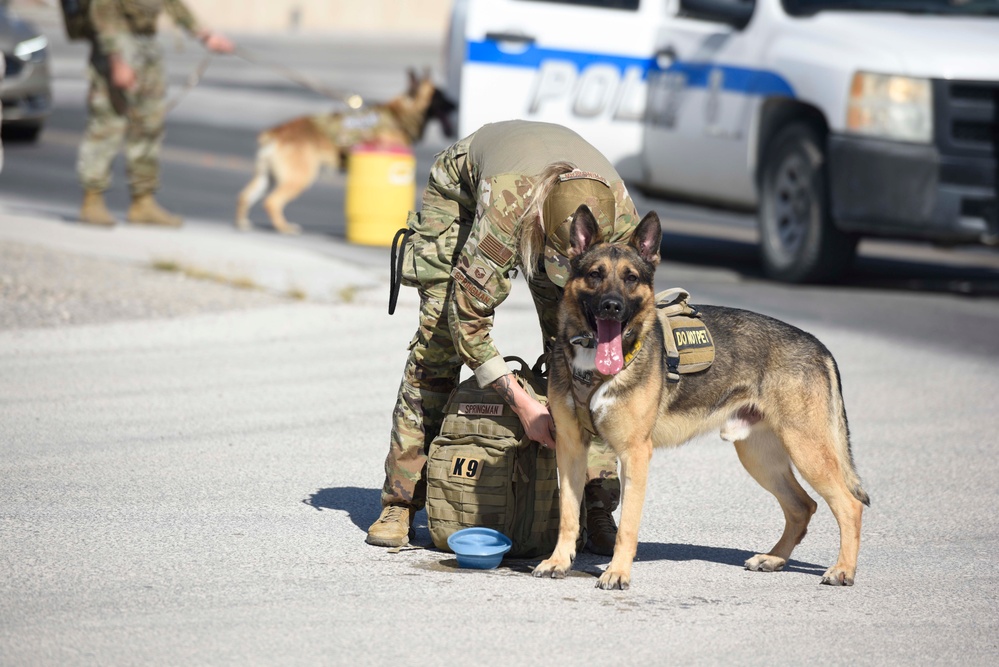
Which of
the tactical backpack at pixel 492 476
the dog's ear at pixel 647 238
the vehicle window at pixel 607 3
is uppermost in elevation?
the vehicle window at pixel 607 3

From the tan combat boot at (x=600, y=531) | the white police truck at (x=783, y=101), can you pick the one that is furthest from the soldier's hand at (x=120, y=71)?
the tan combat boot at (x=600, y=531)

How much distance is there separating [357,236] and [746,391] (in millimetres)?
7718

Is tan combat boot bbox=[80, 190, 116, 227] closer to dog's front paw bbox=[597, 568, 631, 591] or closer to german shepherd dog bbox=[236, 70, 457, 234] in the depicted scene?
german shepherd dog bbox=[236, 70, 457, 234]

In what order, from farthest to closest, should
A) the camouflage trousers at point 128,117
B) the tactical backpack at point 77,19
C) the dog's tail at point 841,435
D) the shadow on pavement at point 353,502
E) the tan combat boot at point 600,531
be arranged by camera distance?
1. the camouflage trousers at point 128,117
2. the tactical backpack at point 77,19
3. the shadow on pavement at point 353,502
4. the tan combat boot at point 600,531
5. the dog's tail at point 841,435

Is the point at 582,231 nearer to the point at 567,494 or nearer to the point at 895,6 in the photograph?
the point at 567,494

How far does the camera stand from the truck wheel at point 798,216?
10195 mm

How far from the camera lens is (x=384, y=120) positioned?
42.3ft

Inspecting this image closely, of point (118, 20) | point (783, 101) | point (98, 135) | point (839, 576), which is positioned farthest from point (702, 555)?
point (98, 135)

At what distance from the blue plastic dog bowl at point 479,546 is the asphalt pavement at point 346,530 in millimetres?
56

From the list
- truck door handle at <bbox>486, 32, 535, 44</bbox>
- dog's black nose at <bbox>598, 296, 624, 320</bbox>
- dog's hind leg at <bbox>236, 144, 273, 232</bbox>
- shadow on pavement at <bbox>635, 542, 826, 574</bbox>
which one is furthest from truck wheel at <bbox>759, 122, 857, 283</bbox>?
dog's black nose at <bbox>598, 296, 624, 320</bbox>

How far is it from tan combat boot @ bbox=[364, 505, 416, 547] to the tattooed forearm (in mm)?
681

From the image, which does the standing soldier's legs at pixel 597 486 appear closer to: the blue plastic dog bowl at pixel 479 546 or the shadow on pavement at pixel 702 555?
the shadow on pavement at pixel 702 555

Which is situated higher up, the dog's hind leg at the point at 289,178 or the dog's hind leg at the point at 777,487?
the dog's hind leg at the point at 777,487

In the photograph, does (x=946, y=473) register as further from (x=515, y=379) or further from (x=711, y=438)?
(x=515, y=379)
